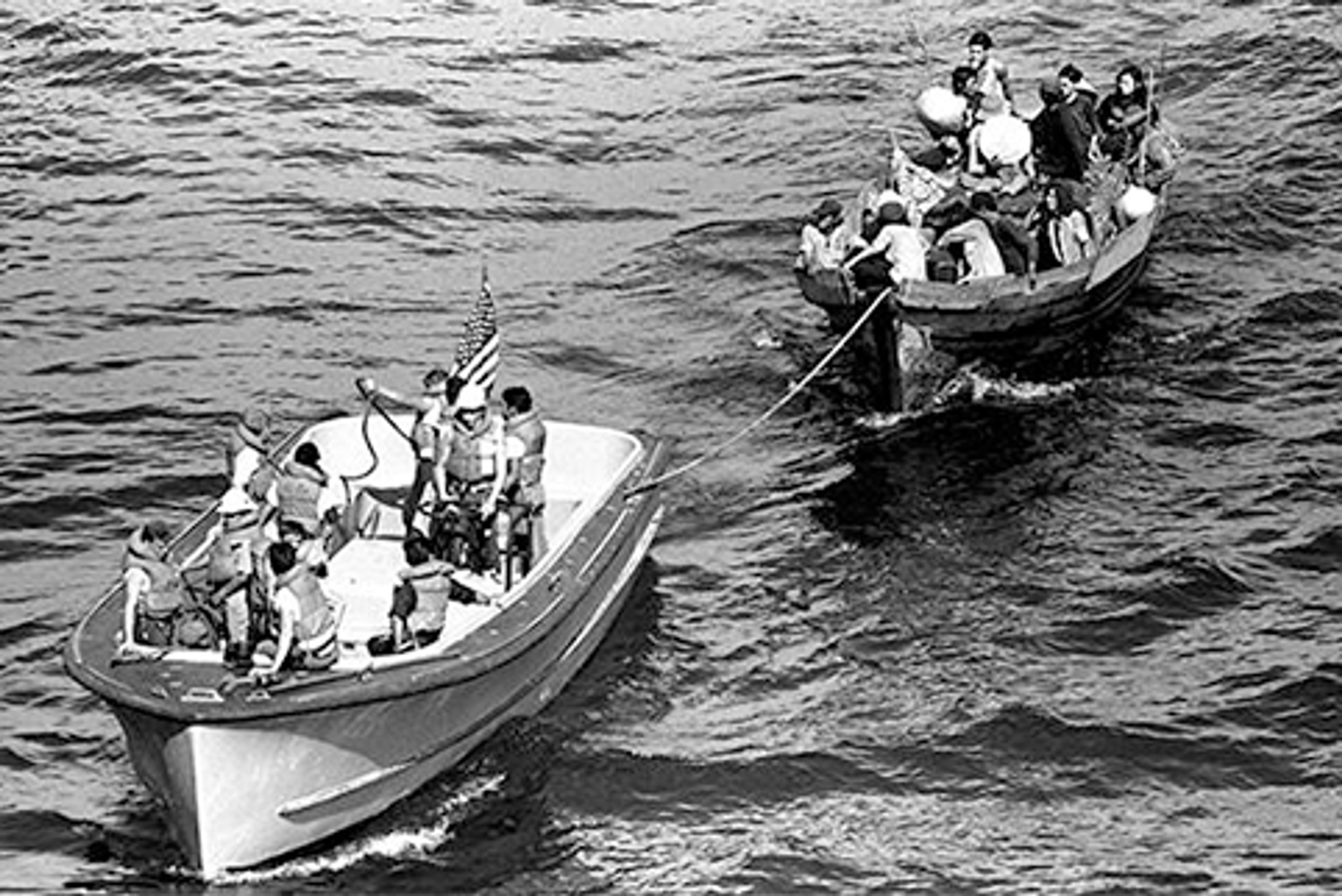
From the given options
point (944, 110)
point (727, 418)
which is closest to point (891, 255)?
point (727, 418)

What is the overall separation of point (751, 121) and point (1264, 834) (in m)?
18.2

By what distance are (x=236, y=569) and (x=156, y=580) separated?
2.10 ft

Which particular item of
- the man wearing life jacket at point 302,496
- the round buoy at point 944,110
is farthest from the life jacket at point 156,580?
the round buoy at point 944,110

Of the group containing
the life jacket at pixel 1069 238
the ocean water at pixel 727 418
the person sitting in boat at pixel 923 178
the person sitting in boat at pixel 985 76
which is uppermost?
the person sitting in boat at pixel 985 76

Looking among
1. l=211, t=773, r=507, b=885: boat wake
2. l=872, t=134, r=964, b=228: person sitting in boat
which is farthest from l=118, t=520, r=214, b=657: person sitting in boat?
l=872, t=134, r=964, b=228: person sitting in boat

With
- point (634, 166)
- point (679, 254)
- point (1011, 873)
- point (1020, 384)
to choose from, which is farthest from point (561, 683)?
point (634, 166)

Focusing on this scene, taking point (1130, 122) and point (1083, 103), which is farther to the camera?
point (1130, 122)

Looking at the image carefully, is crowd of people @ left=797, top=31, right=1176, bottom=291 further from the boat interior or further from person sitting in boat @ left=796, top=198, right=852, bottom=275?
the boat interior

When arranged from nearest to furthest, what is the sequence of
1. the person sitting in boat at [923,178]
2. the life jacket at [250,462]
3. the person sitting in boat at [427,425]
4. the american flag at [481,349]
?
the life jacket at [250,462], the person sitting in boat at [427,425], the american flag at [481,349], the person sitting in boat at [923,178]

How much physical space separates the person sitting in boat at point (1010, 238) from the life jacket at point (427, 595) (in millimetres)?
9378

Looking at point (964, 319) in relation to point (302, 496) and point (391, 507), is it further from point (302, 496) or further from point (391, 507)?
point (302, 496)

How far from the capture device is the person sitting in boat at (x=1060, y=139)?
31.4 metres

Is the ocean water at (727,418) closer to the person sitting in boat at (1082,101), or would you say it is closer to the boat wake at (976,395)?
the boat wake at (976,395)

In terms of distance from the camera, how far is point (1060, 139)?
31.6 m
